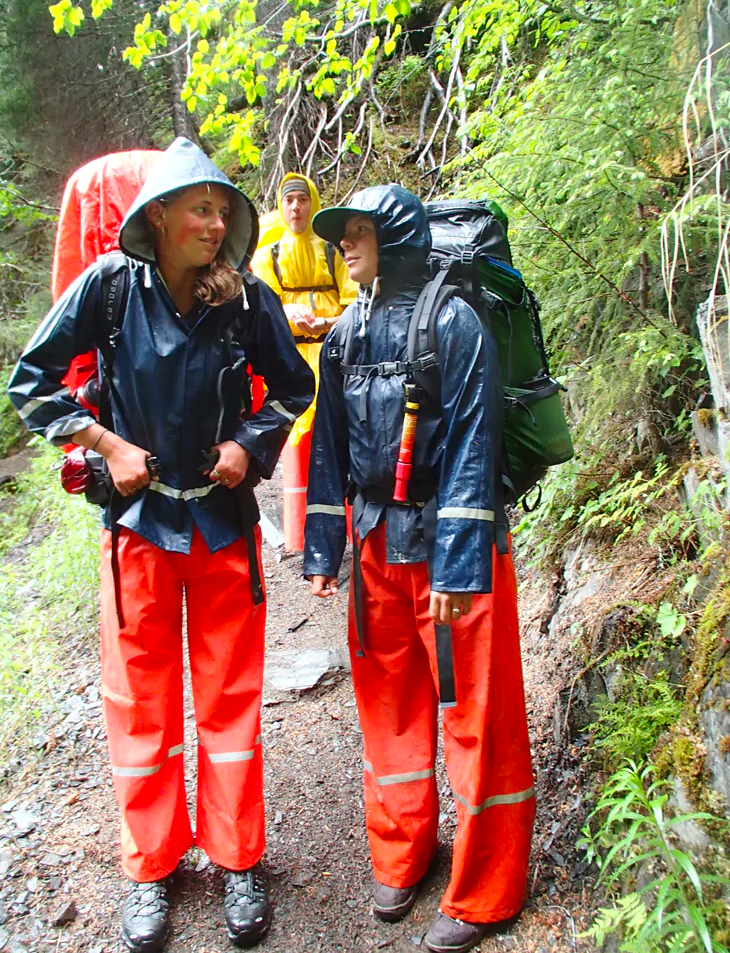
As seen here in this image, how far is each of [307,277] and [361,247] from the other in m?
2.87

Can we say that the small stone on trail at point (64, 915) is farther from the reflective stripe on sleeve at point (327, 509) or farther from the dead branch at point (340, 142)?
the dead branch at point (340, 142)

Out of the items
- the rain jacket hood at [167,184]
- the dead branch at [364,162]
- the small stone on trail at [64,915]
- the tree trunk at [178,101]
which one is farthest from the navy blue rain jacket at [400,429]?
the tree trunk at [178,101]

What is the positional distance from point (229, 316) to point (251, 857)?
6.88 feet

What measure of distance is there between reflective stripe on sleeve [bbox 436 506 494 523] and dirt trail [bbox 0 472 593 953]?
1398 millimetres

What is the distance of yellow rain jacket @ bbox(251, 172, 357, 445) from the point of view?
5.30 m

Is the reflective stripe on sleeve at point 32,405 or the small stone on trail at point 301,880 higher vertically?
the reflective stripe on sleeve at point 32,405

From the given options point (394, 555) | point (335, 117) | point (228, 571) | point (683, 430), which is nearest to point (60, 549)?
point (228, 571)

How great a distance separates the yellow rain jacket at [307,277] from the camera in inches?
Result: 209

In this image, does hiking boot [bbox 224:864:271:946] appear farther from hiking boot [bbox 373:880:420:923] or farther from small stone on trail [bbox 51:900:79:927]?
small stone on trail [bbox 51:900:79:927]

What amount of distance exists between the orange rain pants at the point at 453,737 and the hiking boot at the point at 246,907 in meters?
0.46

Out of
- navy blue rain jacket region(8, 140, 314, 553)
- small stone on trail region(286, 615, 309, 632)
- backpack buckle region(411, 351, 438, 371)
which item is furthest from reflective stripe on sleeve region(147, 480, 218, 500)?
small stone on trail region(286, 615, 309, 632)

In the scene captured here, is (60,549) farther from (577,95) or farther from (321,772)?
(577,95)

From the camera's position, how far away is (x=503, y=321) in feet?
8.54

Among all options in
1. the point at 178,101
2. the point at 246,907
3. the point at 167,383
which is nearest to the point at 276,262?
the point at 167,383
